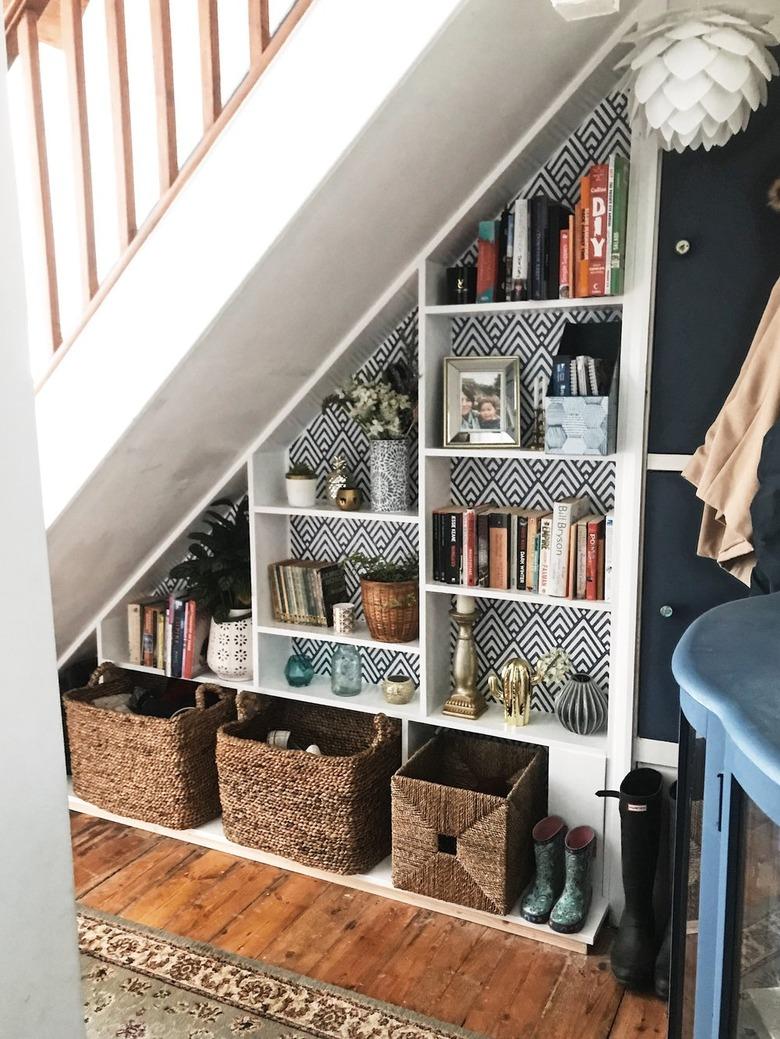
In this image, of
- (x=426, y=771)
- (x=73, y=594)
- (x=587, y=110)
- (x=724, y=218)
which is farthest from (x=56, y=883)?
(x=587, y=110)

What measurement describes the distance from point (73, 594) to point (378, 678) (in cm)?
103

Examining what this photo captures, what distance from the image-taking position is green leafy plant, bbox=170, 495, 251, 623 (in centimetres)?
282

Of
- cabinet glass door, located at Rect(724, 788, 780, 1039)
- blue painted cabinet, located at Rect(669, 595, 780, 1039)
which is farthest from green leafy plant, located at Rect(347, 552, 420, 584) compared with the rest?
cabinet glass door, located at Rect(724, 788, 780, 1039)

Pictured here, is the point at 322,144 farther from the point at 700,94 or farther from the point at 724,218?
the point at 724,218

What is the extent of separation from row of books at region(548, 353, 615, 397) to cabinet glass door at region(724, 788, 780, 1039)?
4.47 feet

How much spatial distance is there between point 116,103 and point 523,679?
5.92 ft

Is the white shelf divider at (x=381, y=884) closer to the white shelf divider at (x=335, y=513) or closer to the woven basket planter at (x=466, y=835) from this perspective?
the woven basket planter at (x=466, y=835)

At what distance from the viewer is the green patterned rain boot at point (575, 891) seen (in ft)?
7.29

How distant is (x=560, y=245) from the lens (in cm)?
220

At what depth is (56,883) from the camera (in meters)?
1.34

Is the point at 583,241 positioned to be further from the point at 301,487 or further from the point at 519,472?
the point at 301,487

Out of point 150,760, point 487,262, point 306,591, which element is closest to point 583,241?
point 487,262

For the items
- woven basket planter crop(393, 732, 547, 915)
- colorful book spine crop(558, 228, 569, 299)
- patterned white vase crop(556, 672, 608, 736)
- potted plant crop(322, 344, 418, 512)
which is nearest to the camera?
colorful book spine crop(558, 228, 569, 299)

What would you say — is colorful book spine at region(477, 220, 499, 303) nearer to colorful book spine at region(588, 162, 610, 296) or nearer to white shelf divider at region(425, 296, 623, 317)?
white shelf divider at region(425, 296, 623, 317)
